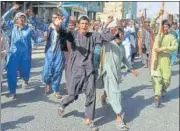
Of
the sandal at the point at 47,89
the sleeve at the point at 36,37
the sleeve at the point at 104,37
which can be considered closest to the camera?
the sleeve at the point at 104,37

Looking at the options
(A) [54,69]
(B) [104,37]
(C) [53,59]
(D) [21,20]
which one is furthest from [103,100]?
(D) [21,20]

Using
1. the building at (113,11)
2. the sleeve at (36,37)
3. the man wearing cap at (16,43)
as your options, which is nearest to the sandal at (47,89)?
the man wearing cap at (16,43)

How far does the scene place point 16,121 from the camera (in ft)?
20.9

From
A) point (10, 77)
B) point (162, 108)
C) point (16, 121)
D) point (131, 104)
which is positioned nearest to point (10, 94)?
point (10, 77)

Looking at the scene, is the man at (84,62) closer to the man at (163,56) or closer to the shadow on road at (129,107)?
the shadow on road at (129,107)

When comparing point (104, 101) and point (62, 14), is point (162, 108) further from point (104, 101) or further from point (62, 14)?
point (62, 14)

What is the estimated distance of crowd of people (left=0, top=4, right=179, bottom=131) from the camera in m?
6.32

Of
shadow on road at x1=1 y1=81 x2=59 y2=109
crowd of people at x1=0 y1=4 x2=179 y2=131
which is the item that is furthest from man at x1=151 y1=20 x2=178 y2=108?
shadow on road at x1=1 y1=81 x2=59 y2=109

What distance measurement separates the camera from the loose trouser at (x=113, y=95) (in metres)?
6.51

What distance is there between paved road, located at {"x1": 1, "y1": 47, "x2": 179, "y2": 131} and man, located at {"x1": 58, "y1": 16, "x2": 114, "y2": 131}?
1.49 ft

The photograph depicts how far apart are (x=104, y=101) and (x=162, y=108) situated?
1161 millimetres

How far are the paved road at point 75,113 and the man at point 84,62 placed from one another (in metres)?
0.45

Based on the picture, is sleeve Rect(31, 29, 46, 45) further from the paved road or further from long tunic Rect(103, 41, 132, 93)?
long tunic Rect(103, 41, 132, 93)

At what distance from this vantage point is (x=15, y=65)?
8.15 metres
